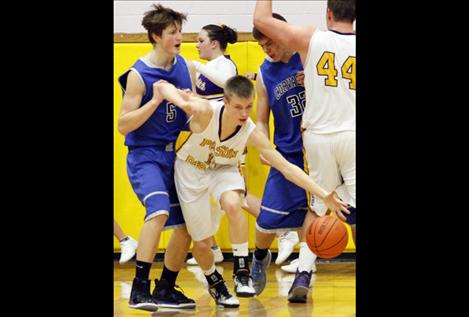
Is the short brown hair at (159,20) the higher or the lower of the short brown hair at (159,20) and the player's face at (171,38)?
the higher

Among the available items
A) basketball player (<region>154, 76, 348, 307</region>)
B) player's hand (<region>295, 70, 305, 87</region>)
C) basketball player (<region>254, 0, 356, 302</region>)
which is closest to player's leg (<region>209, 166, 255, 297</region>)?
basketball player (<region>154, 76, 348, 307</region>)

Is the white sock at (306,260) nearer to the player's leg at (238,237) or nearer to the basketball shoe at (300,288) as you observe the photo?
the basketball shoe at (300,288)

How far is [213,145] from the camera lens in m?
5.77

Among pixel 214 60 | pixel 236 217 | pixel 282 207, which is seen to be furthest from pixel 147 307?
pixel 214 60

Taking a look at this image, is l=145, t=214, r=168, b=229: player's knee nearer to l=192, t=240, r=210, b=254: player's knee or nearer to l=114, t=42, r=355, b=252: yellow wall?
l=192, t=240, r=210, b=254: player's knee

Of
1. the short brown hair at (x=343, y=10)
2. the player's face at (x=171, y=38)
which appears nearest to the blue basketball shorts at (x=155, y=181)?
the player's face at (x=171, y=38)

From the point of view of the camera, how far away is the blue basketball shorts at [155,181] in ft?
18.3

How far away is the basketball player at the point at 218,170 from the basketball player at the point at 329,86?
1.14 ft

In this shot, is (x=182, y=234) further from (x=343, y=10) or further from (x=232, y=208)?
(x=343, y=10)

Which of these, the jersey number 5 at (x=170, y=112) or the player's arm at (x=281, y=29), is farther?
the jersey number 5 at (x=170, y=112)

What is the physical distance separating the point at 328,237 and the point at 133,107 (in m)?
1.56
